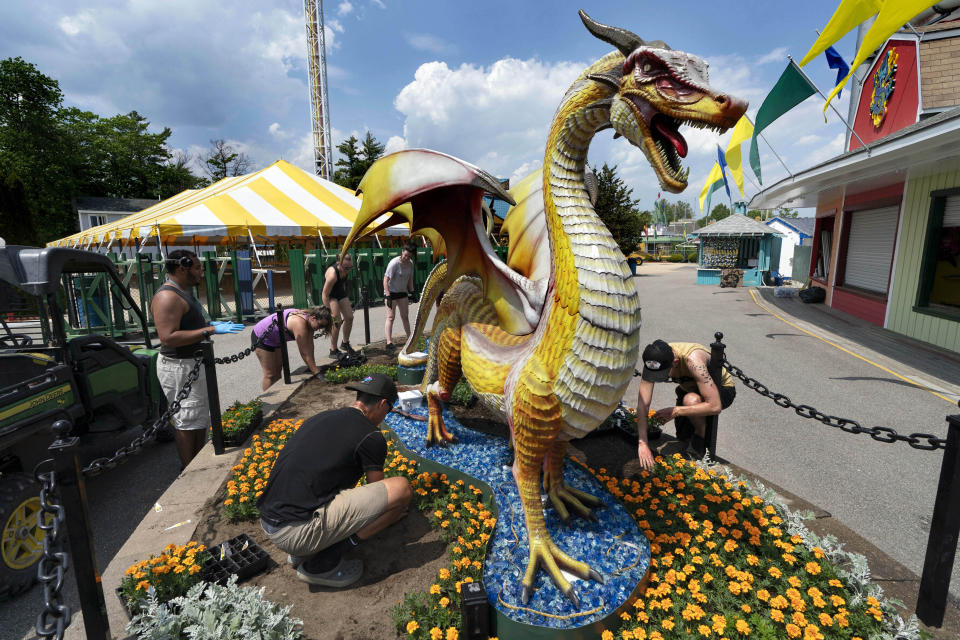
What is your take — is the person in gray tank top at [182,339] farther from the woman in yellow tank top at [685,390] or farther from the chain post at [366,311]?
the chain post at [366,311]

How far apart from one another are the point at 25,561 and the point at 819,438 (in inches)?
232

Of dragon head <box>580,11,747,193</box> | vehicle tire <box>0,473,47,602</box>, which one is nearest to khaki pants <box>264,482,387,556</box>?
vehicle tire <box>0,473,47,602</box>

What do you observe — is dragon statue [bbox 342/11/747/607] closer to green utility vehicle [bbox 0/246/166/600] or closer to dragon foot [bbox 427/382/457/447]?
dragon foot [bbox 427/382/457/447]

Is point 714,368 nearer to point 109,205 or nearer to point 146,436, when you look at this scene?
point 146,436

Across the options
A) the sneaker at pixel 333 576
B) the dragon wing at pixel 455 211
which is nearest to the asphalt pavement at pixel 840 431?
the dragon wing at pixel 455 211

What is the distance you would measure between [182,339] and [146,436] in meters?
1.02

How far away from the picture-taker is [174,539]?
2.53 meters

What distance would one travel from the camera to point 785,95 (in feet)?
24.4

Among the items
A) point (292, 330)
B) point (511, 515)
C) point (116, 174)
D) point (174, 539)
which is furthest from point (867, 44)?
point (116, 174)

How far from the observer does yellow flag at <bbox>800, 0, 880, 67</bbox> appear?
13.9 ft

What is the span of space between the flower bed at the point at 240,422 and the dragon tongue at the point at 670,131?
12.4ft

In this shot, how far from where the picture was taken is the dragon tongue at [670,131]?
1.79 meters

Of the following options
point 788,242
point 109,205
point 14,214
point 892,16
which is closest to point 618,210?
point 788,242

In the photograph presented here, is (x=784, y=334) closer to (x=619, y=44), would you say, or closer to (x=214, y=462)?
(x=619, y=44)
